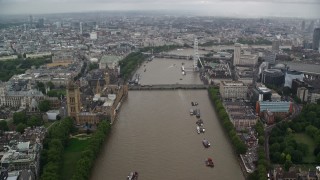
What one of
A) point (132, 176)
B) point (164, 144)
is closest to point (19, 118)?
point (164, 144)

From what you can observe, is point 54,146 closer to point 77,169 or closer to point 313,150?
point 77,169

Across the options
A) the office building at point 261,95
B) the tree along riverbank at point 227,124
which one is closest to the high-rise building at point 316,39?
the tree along riverbank at point 227,124

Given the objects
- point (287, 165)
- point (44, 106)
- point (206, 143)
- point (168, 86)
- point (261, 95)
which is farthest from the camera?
point (168, 86)

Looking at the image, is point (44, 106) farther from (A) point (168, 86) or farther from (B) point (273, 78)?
(B) point (273, 78)

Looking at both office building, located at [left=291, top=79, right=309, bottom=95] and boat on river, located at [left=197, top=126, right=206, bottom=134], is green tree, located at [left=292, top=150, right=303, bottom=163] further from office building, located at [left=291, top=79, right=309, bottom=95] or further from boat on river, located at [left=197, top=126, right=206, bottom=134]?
office building, located at [left=291, top=79, right=309, bottom=95]

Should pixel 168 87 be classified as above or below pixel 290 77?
below

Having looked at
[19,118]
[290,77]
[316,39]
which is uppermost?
[316,39]

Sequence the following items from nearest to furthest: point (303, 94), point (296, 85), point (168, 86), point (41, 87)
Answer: point (303, 94), point (296, 85), point (41, 87), point (168, 86)
